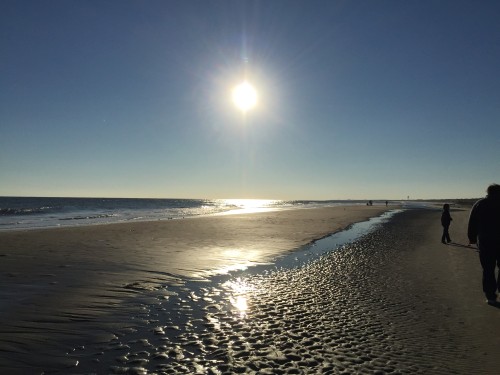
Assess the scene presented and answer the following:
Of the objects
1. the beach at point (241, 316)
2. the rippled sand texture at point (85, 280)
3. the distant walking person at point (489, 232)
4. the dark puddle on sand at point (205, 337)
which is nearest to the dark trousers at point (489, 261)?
the distant walking person at point (489, 232)

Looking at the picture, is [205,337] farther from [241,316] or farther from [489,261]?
[489,261]

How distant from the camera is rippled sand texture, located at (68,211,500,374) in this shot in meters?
5.68

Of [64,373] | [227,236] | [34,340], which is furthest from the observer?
[227,236]

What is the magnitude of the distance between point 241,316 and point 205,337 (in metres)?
1.43

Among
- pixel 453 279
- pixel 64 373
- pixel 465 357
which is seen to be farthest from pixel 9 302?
pixel 453 279

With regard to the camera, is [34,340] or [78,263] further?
[78,263]

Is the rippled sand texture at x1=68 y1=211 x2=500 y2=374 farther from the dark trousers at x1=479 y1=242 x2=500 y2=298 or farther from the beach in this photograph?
the dark trousers at x1=479 y1=242 x2=500 y2=298

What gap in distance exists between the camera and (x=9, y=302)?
892 cm

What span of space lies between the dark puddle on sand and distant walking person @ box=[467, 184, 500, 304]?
14.8 ft

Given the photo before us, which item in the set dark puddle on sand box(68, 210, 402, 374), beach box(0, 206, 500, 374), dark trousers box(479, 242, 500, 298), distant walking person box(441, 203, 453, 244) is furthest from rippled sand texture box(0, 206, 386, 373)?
dark trousers box(479, 242, 500, 298)

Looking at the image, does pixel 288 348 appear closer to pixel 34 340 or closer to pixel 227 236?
pixel 34 340

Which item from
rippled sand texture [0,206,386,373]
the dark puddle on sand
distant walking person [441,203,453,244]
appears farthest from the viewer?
distant walking person [441,203,453,244]

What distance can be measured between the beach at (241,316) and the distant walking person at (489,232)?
1.77ft

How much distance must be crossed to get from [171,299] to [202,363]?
424 cm
